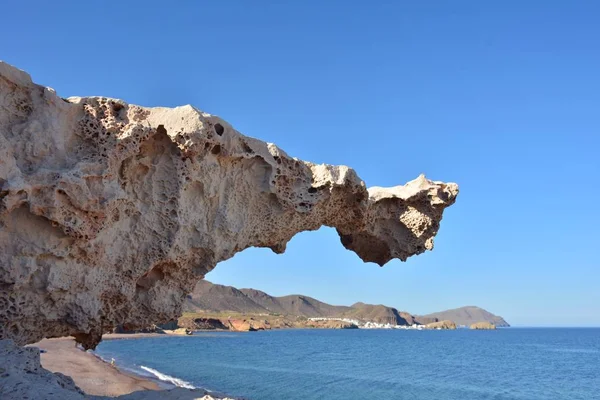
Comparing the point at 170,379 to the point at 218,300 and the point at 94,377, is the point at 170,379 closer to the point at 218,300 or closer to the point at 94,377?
the point at 94,377

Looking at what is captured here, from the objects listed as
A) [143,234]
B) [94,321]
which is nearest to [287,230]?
[143,234]

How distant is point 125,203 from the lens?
31.4 ft

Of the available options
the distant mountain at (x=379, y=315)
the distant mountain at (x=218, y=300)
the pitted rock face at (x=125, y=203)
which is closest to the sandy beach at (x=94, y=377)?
the pitted rock face at (x=125, y=203)

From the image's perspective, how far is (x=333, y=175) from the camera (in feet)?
38.1

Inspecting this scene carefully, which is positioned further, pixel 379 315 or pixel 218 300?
pixel 379 315

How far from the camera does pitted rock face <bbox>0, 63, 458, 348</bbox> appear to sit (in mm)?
8484

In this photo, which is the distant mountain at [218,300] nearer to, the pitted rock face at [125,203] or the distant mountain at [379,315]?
the distant mountain at [379,315]

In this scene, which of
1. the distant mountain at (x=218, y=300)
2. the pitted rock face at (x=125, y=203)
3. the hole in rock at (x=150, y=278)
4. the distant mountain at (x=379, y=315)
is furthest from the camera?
the distant mountain at (x=379, y=315)

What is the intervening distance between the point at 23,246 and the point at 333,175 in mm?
6182

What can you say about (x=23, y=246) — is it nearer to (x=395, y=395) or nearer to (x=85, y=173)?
(x=85, y=173)

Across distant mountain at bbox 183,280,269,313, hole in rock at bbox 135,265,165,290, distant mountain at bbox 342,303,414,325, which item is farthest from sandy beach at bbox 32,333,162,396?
distant mountain at bbox 342,303,414,325

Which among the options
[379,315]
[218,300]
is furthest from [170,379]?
[379,315]

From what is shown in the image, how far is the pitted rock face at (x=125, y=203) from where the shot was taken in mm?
8484

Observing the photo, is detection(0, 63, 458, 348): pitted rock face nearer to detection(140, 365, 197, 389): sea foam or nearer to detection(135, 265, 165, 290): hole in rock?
detection(135, 265, 165, 290): hole in rock
